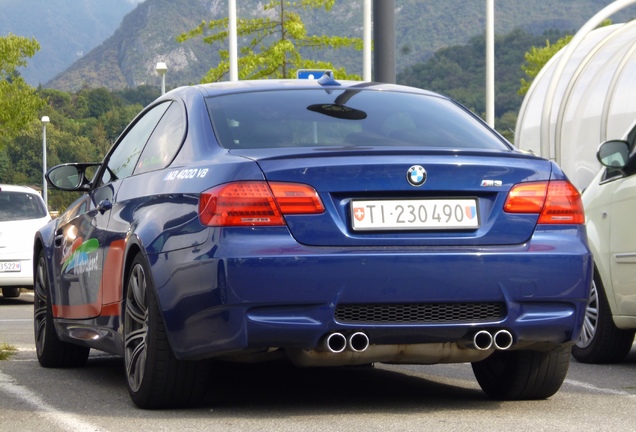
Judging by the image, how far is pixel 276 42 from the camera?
111 ft

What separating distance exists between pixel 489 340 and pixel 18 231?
13058 millimetres

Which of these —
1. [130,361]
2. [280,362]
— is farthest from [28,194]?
[130,361]

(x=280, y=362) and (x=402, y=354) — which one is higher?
(x=402, y=354)

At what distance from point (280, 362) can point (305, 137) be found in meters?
2.44

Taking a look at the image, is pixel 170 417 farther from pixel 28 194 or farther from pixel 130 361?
pixel 28 194

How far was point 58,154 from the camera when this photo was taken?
11294cm

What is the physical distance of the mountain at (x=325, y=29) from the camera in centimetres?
13650

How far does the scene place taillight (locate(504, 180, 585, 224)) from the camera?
577cm

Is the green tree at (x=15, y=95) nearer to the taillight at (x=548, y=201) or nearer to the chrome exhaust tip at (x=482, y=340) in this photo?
the taillight at (x=548, y=201)

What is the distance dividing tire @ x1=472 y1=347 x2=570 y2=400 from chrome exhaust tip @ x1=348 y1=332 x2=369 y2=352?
1.11 metres

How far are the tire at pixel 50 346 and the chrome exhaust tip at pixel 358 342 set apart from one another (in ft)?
10.3

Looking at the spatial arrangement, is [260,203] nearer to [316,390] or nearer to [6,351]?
[316,390]

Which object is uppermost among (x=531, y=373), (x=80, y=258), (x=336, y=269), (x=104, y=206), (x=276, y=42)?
(x=276, y=42)

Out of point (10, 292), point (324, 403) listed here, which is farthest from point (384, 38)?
point (324, 403)
